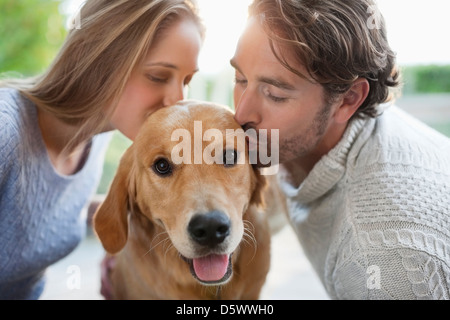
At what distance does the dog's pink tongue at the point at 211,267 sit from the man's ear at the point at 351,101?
77 centimetres

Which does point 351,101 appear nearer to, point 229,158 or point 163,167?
point 229,158

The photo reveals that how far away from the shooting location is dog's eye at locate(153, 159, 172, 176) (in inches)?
63.5

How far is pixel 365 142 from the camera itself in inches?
70.9

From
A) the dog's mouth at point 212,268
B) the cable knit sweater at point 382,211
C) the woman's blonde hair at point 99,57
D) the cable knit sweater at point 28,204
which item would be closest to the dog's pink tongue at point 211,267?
the dog's mouth at point 212,268

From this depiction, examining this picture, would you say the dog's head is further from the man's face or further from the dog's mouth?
the man's face

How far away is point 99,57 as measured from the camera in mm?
1826

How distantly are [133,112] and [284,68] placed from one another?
2.24ft

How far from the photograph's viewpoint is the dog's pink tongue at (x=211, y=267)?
1.50 metres

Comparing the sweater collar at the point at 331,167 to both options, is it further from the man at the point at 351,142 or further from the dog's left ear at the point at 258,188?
the dog's left ear at the point at 258,188

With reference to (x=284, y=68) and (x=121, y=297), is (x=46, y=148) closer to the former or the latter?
(x=121, y=297)

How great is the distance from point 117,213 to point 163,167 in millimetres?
336

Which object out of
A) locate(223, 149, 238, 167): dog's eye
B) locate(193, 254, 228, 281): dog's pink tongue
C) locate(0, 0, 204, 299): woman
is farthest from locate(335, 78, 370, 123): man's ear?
locate(193, 254, 228, 281): dog's pink tongue

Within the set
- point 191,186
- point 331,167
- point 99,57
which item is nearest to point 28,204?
point 99,57

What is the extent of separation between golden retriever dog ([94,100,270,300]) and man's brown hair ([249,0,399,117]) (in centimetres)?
37
